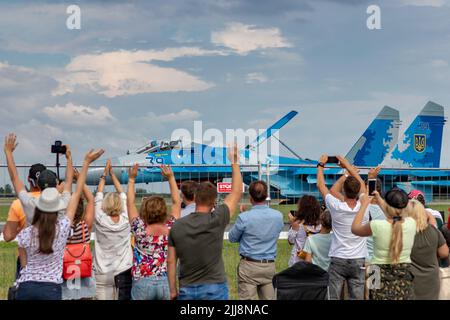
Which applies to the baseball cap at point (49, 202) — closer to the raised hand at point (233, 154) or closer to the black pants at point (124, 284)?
the raised hand at point (233, 154)

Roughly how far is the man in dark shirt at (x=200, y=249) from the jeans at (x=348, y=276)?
6.30 ft

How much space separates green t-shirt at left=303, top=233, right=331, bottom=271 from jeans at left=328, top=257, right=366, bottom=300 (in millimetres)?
142

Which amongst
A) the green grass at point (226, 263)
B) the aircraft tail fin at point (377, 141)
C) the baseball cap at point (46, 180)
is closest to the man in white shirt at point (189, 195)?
the baseball cap at point (46, 180)

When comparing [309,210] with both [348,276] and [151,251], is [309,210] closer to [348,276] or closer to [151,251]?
[348,276]

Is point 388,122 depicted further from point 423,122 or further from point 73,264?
point 73,264

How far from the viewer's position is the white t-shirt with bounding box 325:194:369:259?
6.76m

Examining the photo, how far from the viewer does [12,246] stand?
13117 mm

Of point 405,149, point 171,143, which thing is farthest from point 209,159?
point 405,149

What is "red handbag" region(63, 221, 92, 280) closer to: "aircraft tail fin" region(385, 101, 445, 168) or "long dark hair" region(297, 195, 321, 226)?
"long dark hair" region(297, 195, 321, 226)

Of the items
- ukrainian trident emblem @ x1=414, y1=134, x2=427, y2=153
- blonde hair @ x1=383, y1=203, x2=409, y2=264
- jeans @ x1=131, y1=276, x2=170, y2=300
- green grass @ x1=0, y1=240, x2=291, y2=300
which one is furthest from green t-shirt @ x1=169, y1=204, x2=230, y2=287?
ukrainian trident emblem @ x1=414, y1=134, x2=427, y2=153

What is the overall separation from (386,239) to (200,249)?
171 centimetres

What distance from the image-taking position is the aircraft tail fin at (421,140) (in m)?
39.2

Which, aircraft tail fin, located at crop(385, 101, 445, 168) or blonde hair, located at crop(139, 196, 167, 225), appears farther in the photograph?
aircraft tail fin, located at crop(385, 101, 445, 168)
